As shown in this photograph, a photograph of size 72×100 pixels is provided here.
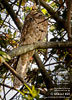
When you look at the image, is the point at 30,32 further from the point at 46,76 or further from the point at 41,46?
the point at 46,76

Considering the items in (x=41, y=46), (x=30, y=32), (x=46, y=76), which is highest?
(x=30, y=32)

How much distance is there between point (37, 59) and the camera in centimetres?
174

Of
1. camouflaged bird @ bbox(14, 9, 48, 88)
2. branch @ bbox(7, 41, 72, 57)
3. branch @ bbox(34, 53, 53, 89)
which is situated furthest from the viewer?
branch @ bbox(34, 53, 53, 89)

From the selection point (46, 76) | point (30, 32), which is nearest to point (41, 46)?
point (30, 32)

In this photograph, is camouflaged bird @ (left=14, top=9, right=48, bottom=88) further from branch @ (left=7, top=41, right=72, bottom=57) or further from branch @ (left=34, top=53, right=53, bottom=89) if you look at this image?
branch @ (left=34, top=53, right=53, bottom=89)

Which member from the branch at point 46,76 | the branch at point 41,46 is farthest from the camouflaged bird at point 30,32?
the branch at point 46,76

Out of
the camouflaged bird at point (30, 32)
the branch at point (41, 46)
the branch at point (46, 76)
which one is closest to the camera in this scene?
the branch at point (41, 46)

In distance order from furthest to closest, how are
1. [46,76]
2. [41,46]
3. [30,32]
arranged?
1. [46,76]
2. [30,32]
3. [41,46]

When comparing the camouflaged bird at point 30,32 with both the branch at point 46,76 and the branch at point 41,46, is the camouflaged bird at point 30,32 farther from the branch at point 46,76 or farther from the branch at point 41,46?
the branch at point 46,76

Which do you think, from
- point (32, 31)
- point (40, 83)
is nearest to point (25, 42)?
point (32, 31)

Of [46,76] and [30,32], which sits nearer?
[30,32]

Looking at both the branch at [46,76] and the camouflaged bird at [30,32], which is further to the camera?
the branch at [46,76]

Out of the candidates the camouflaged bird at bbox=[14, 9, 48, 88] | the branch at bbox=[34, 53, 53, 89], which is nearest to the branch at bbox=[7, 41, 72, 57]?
the camouflaged bird at bbox=[14, 9, 48, 88]

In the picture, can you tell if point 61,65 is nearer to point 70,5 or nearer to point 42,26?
point 42,26
